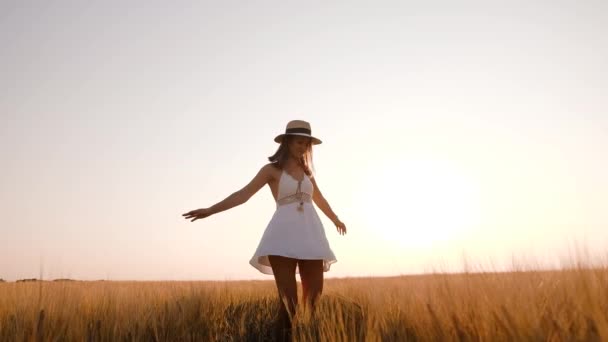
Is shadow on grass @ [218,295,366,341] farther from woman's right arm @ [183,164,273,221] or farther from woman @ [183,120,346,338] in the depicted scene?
woman's right arm @ [183,164,273,221]

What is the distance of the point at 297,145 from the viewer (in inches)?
173

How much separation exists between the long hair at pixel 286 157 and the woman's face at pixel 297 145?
3 centimetres

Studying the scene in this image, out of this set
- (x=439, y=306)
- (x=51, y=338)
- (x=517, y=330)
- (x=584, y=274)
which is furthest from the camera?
(x=51, y=338)

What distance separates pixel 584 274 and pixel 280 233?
103 inches

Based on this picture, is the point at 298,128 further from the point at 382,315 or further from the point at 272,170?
the point at 382,315

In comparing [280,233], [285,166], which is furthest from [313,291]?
[285,166]

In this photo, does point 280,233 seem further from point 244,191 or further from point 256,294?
point 256,294

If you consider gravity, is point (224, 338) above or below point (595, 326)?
below

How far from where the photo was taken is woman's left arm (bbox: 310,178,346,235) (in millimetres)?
4824

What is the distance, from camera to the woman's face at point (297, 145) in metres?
4.40

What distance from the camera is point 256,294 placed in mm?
6238

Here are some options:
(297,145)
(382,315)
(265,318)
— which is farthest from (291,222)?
(382,315)

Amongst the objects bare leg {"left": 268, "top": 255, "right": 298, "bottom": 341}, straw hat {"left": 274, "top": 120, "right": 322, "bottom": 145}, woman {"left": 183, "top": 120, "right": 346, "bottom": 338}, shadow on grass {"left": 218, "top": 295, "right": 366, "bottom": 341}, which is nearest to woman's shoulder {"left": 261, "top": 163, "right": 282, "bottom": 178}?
woman {"left": 183, "top": 120, "right": 346, "bottom": 338}

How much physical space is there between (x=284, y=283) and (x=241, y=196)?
0.87m
